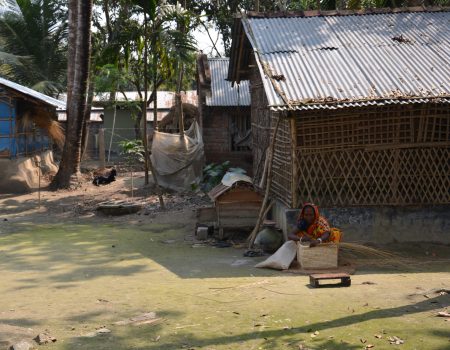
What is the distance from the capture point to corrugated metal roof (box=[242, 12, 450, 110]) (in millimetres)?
9633

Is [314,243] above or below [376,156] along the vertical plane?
below

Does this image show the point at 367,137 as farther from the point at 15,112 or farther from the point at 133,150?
the point at 133,150

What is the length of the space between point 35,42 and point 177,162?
12370mm

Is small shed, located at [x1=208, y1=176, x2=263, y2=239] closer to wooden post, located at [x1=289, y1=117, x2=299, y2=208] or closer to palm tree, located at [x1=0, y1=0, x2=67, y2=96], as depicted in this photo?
wooden post, located at [x1=289, y1=117, x2=299, y2=208]

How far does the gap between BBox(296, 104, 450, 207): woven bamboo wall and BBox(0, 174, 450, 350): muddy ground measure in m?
1.00

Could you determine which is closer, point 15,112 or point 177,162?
point 177,162

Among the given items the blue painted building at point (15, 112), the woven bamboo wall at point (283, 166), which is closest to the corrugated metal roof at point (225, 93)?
the blue painted building at point (15, 112)

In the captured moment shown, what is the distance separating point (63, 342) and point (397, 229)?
649cm

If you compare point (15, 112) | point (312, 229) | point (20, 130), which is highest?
point (15, 112)

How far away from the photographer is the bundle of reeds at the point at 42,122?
18.7 meters

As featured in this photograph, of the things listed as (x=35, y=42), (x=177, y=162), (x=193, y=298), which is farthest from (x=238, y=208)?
(x=35, y=42)

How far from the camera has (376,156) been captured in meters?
10.2

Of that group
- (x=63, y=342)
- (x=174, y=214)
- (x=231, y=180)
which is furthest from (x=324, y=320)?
(x=174, y=214)

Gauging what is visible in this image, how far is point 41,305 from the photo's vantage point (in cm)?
695
